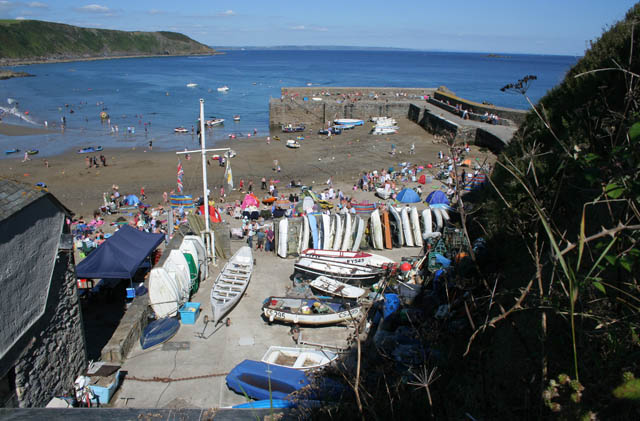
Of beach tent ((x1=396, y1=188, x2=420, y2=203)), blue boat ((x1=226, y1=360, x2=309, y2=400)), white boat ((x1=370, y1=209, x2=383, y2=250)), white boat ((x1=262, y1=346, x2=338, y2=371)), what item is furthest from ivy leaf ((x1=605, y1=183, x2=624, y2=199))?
beach tent ((x1=396, y1=188, x2=420, y2=203))

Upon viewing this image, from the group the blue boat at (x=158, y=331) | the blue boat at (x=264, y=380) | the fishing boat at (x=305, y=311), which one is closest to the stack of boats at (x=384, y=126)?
the fishing boat at (x=305, y=311)

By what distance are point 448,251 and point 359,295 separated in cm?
319

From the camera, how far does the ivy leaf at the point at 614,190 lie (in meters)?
2.60

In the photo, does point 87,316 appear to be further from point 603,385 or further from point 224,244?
point 603,385

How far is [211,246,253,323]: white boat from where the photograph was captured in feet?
38.6

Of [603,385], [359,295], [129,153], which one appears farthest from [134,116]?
[603,385]

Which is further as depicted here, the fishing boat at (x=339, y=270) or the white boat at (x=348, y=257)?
the white boat at (x=348, y=257)

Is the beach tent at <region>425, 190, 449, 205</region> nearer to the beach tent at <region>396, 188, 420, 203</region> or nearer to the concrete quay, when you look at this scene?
the beach tent at <region>396, 188, 420, 203</region>

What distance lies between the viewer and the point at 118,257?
42.1 feet

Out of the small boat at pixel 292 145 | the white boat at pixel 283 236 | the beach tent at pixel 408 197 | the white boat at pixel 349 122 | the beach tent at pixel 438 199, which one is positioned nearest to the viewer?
the white boat at pixel 283 236

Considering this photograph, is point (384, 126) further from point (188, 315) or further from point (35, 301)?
point (35, 301)

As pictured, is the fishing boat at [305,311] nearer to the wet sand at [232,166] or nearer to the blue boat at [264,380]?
the blue boat at [264,380]

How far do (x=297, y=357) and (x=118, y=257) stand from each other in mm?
6413

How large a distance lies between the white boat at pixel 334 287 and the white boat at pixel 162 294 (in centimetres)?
388
